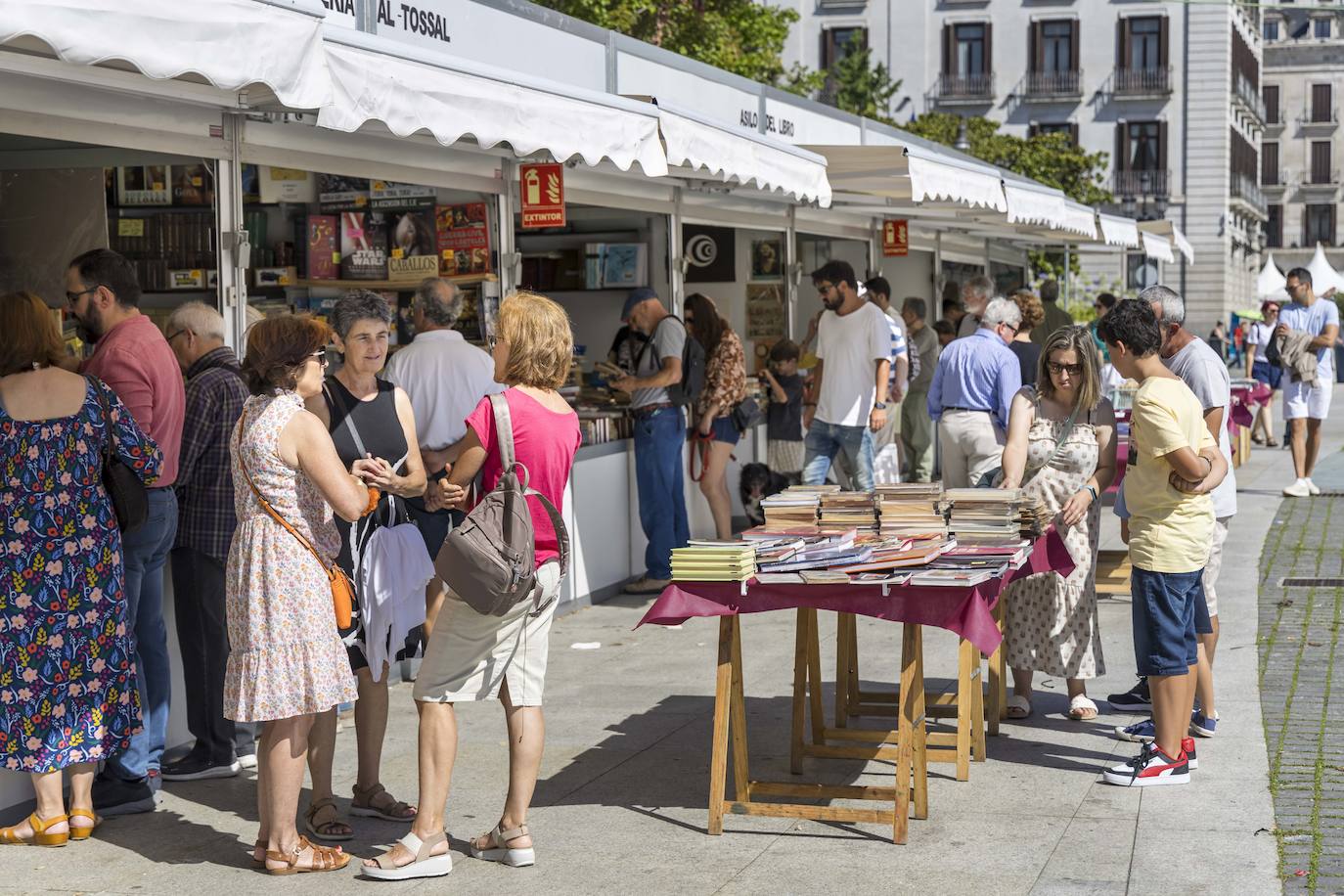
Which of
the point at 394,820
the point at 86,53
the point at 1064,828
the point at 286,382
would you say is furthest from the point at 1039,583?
the point at 86,53

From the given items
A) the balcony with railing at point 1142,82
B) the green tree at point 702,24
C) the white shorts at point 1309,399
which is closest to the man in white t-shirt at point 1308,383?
the white shorts at point 1309,399

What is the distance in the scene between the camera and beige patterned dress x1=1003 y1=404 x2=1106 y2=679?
6410mm

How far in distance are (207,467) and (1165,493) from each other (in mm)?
3399

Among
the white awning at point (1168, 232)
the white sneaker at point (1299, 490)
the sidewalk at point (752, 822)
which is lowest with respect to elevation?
the sidewalk at point (752, 822)

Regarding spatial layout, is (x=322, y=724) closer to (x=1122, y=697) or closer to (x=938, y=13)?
(x=1122, y=697)

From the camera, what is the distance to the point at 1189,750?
5.68 metres

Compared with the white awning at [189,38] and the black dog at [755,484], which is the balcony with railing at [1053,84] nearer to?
the black dog at [755,484]

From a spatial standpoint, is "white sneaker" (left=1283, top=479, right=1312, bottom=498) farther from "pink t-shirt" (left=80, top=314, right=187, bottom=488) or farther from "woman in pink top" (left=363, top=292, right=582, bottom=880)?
"pink t-shirt" (left=80, top=314, right=187, bottom=488)

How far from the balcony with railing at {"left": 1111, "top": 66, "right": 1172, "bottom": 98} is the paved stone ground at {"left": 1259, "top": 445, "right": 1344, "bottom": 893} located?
4873 centimetres

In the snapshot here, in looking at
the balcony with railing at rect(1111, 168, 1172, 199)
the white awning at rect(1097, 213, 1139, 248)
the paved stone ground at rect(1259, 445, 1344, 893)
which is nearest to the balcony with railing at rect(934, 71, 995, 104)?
the balcony with railing at rect(1111, 168, 1172, 199)

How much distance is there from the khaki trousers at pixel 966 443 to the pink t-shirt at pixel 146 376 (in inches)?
157

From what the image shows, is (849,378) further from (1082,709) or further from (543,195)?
(1082,709)

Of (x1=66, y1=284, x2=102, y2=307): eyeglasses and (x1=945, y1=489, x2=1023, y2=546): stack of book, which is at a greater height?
(x1=66, y1=284, x2=102, y2=307): eyeglasses

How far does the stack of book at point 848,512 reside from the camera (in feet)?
19.2
